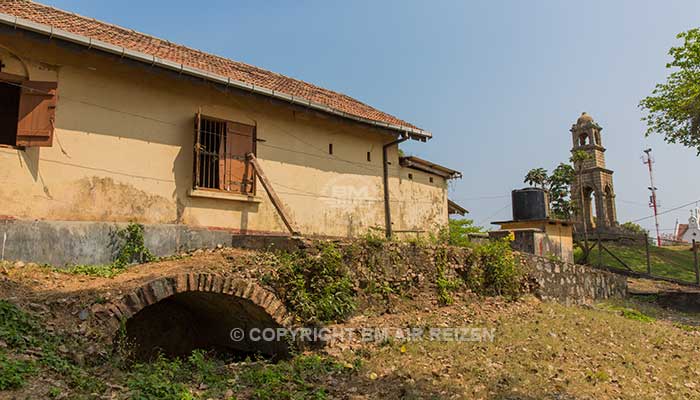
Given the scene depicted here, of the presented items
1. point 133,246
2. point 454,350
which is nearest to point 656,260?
point 454,350

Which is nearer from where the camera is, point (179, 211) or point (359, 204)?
point (179, 211)

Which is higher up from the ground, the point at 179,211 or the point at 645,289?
the point at 179,211

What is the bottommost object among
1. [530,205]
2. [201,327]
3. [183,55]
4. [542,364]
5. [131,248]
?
[542,364]

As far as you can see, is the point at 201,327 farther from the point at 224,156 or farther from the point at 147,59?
the point at 147,59

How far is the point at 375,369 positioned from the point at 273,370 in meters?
1.39

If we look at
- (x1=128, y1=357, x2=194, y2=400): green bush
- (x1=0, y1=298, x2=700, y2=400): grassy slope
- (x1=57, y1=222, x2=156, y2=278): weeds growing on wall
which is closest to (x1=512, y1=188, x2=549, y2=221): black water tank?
(x1=0, y1=298, x2=700, y2=400): grassy slope

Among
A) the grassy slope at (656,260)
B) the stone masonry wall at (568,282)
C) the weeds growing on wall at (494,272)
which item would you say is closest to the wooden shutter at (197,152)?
the weeds growing on wall at (494,272)

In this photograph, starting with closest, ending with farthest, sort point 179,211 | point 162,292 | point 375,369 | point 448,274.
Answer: point 162,292 < point 375,369 < point 179,211 < point 448,274

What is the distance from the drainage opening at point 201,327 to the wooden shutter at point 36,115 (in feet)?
10.1

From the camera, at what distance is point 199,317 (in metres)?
8.34

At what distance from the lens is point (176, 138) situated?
28.0 ft

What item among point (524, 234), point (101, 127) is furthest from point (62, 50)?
point (524, 234)

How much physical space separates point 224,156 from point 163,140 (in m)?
1.20

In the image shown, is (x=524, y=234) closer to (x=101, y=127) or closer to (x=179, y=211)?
(x=179, y=211)
